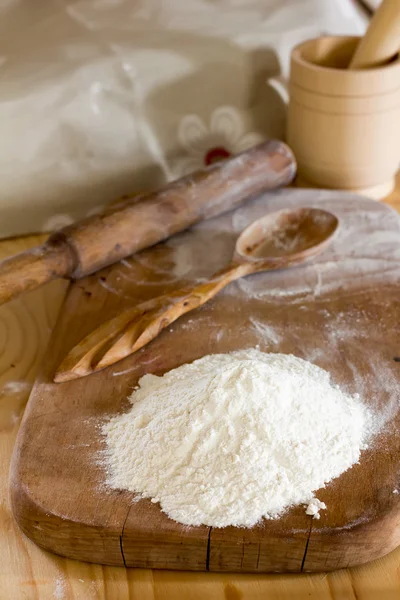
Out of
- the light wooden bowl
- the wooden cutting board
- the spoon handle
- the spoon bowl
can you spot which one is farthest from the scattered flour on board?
the light wooden bowl

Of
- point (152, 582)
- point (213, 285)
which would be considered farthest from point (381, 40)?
point (152, 582)

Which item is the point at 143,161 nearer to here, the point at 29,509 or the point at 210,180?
the point at 210,180

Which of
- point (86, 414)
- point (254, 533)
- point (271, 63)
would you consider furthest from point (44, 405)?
point (271, 63)

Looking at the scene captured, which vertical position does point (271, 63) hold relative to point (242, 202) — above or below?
above

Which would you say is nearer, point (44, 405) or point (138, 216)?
point (44, 405)

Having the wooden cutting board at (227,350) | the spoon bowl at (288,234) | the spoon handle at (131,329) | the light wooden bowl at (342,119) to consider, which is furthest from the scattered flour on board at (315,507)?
the light wooden bowl at (342,119)

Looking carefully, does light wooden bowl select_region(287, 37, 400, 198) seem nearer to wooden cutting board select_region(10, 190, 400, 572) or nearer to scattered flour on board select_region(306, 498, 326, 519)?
wooden cutting board select_region(10, 190, 400, 572)

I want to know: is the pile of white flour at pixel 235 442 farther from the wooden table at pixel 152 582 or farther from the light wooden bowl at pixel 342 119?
the light wooden bowl at pixel 342 119
